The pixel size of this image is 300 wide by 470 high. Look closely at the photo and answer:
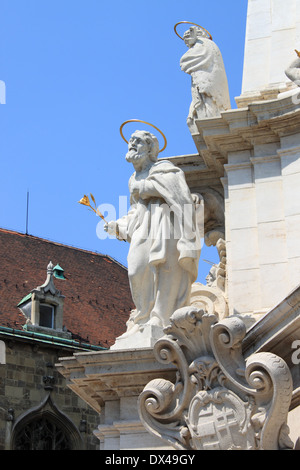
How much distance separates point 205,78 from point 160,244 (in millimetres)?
2647

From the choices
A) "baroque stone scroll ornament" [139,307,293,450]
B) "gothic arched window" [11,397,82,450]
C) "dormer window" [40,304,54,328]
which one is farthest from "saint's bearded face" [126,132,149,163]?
"dormer window" [40,304,54,328]

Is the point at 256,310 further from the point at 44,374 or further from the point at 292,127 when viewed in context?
the point at 44,374

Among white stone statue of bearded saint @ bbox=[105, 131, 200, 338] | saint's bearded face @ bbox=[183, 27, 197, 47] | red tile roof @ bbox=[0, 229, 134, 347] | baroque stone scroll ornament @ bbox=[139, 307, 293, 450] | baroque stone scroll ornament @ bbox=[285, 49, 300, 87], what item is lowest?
baroque stone scroll ornament @ bbox=[139, 307, 293, 450]

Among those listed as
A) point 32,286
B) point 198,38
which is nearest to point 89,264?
point 32,286

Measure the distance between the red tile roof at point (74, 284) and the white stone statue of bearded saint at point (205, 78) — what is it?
18.5m

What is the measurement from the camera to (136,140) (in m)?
12.4

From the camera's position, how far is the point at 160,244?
11.6 meters

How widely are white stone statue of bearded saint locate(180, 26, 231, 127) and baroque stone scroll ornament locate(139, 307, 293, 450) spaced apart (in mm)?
3805

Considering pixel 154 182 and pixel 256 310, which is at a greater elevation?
pixel 154 182

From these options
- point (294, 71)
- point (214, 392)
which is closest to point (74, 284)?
point (294, 71)

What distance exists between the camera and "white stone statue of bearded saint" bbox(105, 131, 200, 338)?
1152 cm

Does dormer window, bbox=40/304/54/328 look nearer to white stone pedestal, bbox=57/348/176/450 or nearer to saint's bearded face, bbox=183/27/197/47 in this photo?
saint's bearded face, bbox=183/27/197/47
